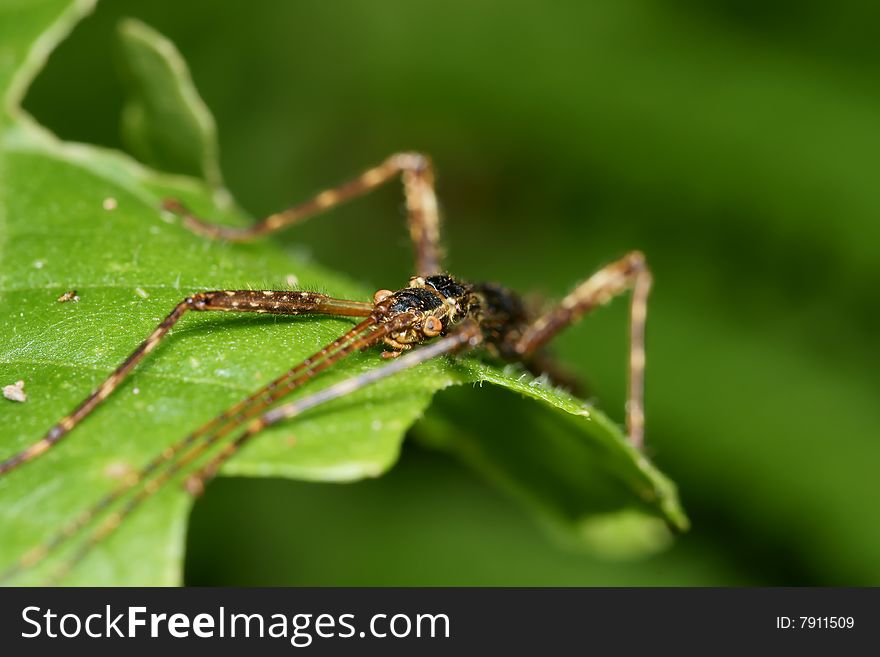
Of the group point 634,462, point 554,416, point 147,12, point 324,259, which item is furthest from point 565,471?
point 147,12

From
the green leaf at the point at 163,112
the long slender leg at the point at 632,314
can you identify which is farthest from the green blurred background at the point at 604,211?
the green leaf at the point at 163,112

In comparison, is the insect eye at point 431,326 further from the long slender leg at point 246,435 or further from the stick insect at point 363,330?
the long slender leg at point 246,435

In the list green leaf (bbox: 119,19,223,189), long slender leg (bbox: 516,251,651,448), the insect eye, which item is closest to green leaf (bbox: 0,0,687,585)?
green leaf (bbox: 119,19,223,189)

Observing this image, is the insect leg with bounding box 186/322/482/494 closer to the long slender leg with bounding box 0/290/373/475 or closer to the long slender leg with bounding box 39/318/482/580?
the long slender leg with bounding box 39/318/482/580

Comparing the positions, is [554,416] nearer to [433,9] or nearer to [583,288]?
[583,288]

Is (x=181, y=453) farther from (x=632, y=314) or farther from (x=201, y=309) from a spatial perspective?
(x=632, y=314)

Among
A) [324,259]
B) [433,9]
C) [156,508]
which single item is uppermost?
[433,9]
